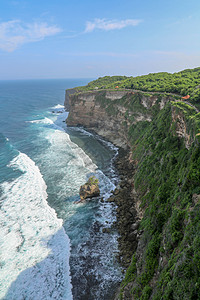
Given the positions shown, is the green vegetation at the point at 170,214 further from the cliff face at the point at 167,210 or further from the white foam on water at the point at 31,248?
the white foam on water at the point at 31,248

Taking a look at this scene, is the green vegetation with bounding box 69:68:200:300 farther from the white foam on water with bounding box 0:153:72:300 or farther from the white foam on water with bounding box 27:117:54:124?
the white foam on water with bounding box 27:117:54:124

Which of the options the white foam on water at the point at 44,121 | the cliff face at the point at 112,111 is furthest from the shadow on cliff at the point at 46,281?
the white foam on water at the point at 44,121

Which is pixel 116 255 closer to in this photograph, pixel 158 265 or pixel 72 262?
pixel 72 262

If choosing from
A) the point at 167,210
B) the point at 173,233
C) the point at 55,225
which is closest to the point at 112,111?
the point at 55,225

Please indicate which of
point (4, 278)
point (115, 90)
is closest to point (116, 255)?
point (4, 278)

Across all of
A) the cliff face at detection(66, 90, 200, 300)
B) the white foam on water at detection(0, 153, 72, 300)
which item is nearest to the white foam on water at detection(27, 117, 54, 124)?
the cliff face at detection(66, 90, 200, 300)

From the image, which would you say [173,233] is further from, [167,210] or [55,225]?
[55,225]

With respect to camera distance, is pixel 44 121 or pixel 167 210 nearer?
pixel 167 210
